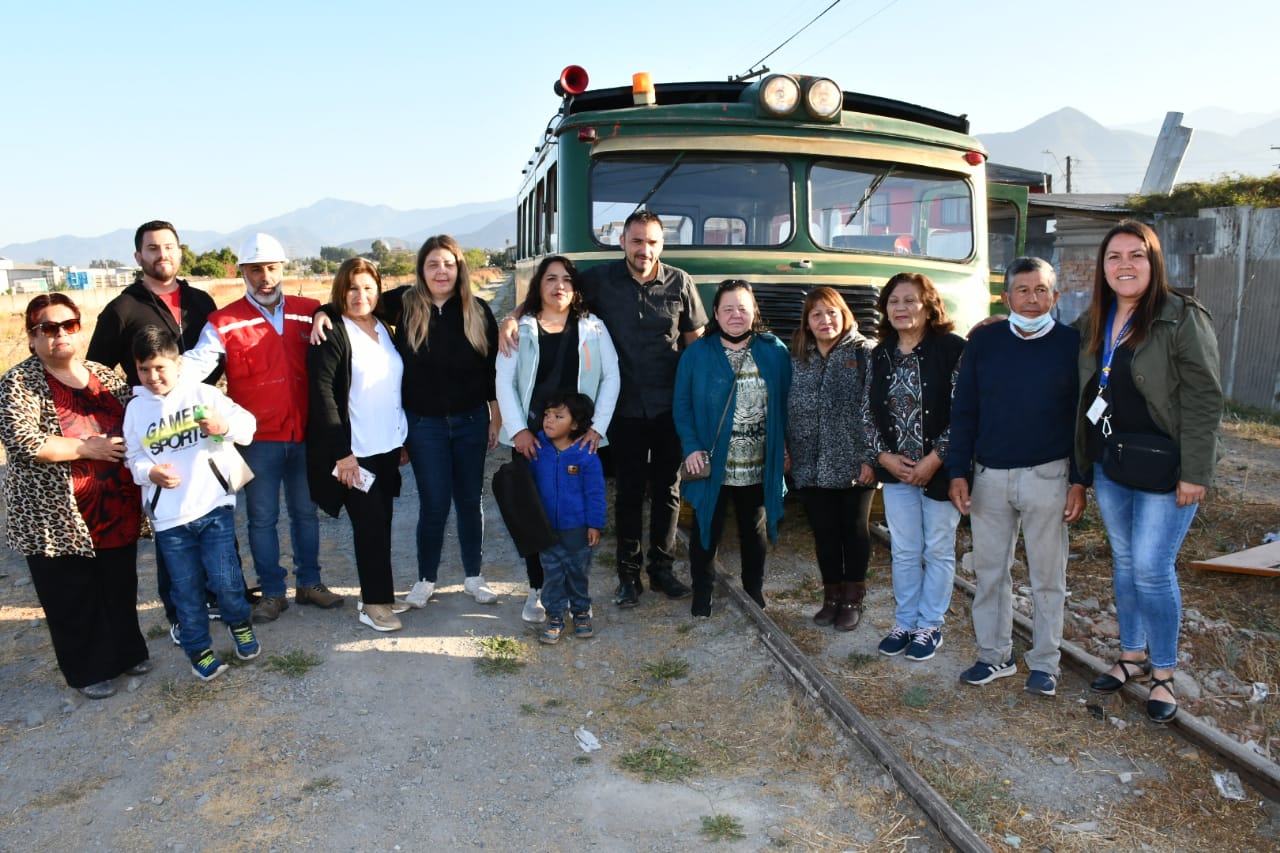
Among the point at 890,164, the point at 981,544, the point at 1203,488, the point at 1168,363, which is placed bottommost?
the point at 981,544

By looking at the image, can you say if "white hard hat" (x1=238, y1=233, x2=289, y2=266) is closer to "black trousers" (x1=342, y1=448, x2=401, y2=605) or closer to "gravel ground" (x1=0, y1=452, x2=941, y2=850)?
"black trousers" (x1=342, y1=448, x2=401, y2=605)

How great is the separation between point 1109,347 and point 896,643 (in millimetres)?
1828

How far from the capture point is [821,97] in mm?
6141

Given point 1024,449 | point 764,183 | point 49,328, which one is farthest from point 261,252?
point 1024,449

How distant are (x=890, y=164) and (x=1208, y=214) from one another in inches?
418

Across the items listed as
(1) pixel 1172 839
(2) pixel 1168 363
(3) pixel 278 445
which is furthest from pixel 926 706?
(3) pixel 278 445

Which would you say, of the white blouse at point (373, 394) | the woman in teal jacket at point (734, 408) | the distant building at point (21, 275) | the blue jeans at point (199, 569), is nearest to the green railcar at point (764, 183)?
the woman in teal jacket at point (734, 408)

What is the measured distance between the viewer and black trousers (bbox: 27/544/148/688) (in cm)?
424

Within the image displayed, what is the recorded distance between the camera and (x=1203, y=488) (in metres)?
3.62

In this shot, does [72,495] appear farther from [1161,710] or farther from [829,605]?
[1161,710]

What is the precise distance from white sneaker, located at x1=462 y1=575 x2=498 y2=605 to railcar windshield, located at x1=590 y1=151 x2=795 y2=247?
2.45 m

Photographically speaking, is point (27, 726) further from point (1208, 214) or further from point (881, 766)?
point (1208, 214)

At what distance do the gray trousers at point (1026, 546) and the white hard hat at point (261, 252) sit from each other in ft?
12.0

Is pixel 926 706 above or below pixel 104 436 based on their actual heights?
below
